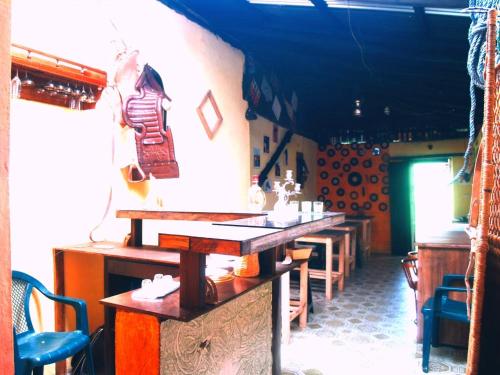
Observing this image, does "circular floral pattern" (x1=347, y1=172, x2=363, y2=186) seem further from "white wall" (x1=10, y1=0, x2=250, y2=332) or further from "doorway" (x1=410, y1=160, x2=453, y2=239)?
"white wall" (x1=10, y1=0, x2=250, y2=332)

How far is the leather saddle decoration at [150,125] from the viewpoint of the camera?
111 inches

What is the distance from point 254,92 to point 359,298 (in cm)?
298

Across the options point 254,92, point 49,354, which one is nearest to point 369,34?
point 254,92

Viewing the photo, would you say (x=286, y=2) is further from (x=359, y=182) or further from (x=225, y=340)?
(x=359, y=182)

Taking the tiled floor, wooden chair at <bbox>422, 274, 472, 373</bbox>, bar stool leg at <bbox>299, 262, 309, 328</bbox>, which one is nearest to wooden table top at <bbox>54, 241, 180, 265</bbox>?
the tiled floor

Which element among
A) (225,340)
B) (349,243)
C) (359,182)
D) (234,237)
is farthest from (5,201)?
(359,182)

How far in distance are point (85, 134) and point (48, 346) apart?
1.40 metres

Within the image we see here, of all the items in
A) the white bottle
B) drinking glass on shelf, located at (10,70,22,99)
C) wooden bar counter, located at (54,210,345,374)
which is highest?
drinking glass on shelf, located at (10,70,22,99)

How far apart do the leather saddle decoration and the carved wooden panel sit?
4.63ft

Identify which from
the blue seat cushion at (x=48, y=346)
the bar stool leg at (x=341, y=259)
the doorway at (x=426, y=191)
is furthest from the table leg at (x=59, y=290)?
the doorway at (x=426, y=191)

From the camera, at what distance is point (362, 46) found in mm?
3963

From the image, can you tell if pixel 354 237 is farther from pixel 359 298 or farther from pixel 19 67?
pixel 19 67

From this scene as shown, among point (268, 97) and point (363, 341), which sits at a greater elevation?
point (268, 97)

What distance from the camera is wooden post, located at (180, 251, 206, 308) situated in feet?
4.56
